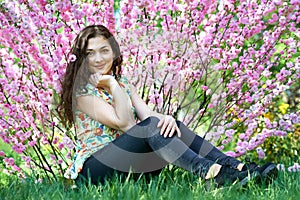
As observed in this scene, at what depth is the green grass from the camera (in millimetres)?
2223

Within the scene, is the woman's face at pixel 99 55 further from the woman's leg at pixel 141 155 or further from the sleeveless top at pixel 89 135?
the woman's leg at pixel 141 155

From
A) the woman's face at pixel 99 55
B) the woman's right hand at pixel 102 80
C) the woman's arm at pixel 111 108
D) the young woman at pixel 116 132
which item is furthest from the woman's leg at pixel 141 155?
the woman's face at pixel 99 55

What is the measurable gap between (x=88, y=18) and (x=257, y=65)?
1.16 m

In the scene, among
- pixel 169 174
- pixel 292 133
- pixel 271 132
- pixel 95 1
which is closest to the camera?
pixel 169 174

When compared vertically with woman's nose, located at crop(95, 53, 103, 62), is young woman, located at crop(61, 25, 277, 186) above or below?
below

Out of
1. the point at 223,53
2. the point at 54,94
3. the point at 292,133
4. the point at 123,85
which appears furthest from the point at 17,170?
the point at 292,133

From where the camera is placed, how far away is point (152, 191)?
89.7 inches

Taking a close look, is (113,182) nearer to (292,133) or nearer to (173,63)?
(173,63)

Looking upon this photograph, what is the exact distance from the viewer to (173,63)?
3.31 metres

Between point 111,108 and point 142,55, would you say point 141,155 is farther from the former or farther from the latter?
point 142,55

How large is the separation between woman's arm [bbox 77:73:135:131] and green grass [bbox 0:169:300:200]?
314 millimetres

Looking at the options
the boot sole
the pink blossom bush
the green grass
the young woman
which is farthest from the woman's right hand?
the boot sole

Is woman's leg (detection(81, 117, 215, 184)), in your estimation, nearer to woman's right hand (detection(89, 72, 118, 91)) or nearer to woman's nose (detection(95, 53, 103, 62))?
woman's right hand (detection(89, 72, 118, 91))

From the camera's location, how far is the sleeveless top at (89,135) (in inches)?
105
